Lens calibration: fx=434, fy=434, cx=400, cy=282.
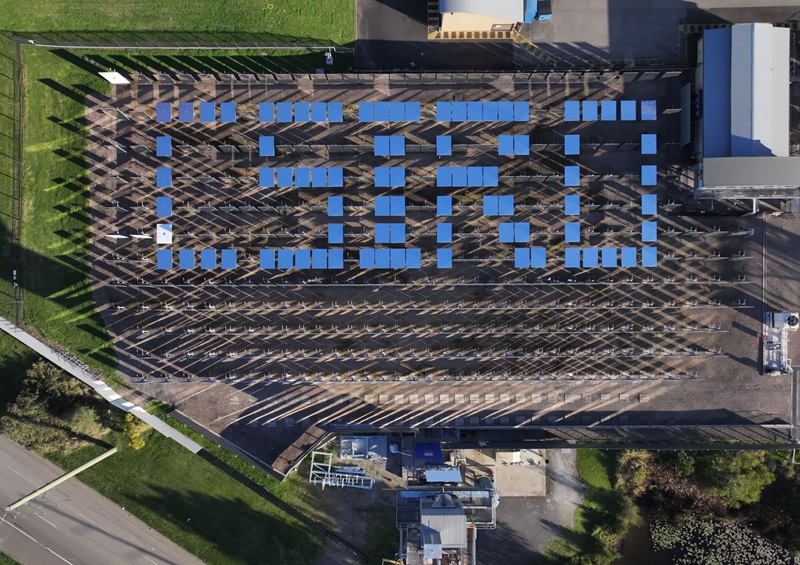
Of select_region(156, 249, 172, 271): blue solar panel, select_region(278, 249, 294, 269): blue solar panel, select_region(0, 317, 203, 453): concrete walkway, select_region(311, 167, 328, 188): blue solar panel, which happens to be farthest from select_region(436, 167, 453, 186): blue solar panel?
select_region(0, 317, 203, 453): concrete walkway

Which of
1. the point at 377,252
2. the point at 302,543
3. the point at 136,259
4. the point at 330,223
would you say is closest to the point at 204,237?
the point at 136,259

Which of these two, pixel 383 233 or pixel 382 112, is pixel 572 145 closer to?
pixel 382 112

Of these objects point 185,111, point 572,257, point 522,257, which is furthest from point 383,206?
point 185,111

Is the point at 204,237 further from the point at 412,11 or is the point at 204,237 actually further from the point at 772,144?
the point at 772,144

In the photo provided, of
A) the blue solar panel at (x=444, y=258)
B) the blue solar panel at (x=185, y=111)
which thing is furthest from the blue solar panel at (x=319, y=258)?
the blue solar panel at (x=185, y=111)

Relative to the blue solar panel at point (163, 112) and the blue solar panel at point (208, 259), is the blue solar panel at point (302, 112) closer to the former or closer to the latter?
the blue solar panel at point (163, 112)
